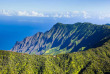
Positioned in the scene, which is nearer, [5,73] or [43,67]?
[5,73]

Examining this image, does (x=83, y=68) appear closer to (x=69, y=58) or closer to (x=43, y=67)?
(x=69, y=58)

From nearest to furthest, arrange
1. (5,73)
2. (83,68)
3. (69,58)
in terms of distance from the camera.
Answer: (5,73)
(83,68)
(69,58)

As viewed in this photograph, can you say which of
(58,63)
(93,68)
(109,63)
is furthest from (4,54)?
(109,63)

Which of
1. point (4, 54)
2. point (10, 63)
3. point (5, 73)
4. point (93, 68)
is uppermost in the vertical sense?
point (4, 54)

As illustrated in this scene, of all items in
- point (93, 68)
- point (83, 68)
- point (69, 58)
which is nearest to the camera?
point (93, 68)

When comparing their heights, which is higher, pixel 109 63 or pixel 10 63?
pixel 10 63

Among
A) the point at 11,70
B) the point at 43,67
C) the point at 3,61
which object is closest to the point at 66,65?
the point at 43,67

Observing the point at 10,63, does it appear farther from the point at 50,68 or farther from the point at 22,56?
the point at 50,68
